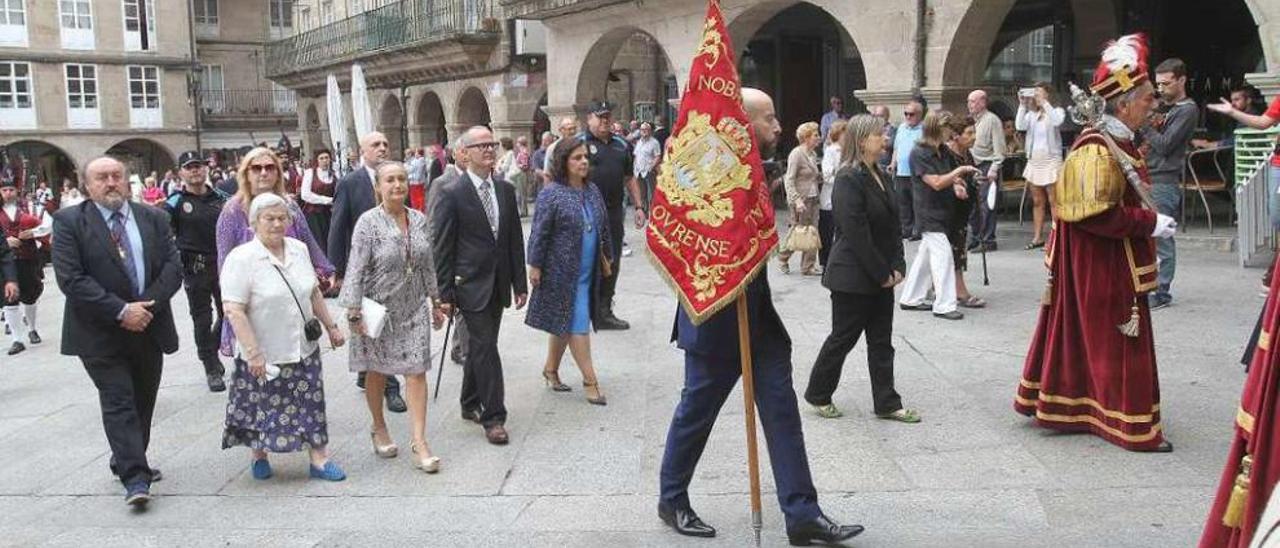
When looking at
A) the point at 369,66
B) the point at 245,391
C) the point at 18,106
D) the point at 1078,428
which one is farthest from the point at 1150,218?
the point at 18,106

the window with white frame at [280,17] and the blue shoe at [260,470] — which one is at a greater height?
the window with white frame at [280,17]

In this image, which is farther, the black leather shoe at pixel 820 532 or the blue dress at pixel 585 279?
the blue dress at pixel 585 279

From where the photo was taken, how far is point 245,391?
5266 mm

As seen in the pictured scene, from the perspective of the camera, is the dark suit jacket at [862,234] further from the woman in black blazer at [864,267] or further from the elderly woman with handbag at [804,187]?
the elderly woman with handbag at [804,187]

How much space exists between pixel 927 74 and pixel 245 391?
31.3 feet

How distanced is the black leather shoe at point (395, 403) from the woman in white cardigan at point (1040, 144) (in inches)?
289

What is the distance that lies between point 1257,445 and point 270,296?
4.17 metres

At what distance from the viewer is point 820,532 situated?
4141 mm

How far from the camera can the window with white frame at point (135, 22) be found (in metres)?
42.9

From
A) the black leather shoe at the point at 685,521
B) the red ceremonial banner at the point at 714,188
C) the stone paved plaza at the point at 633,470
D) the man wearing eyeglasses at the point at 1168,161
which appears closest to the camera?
the red ceremonial banner at the point at 714,188

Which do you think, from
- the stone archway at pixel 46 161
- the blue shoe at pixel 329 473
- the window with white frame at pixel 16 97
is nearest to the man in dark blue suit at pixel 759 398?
the blue shoe at pixel 329 473

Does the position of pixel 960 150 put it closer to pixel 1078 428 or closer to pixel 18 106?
pixel 1078 428

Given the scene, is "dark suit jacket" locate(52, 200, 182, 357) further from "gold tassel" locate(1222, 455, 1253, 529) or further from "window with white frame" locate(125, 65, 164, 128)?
"window with white frame" locate(125, 65, 164, 128)

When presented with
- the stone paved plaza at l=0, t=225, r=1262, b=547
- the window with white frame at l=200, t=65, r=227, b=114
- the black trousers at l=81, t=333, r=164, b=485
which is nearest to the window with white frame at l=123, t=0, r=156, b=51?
the window with white frame at l=200, t=65, r=227, b=114
